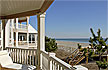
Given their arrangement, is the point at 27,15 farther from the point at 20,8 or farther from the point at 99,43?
the point at 99,43

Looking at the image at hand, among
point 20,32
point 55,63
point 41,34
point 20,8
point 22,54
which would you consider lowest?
point 22,54

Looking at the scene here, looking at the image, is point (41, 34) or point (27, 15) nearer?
point (41, 34)

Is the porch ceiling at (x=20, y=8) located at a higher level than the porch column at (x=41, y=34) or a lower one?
higher

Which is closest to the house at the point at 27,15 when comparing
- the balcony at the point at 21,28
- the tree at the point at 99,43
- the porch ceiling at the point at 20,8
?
the porch ceiling at the point at 20,8

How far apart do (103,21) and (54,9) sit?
2040 cm

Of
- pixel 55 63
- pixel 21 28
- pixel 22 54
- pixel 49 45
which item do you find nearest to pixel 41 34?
Result: pixel 22 54

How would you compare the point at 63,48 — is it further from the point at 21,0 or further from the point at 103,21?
the point at 103,21

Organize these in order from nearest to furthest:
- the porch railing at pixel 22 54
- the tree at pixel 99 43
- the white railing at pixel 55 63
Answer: the white railing at pixel 55 63 → the porch railing at pixel 22 54 → the tree at pixel 99 43

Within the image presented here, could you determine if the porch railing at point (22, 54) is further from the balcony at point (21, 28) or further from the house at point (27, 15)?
the balcony at point (21, 28)

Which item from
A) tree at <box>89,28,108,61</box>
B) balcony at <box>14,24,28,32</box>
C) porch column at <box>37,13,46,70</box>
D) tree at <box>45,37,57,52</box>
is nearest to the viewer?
porch column at <box>37,13,46,70</box>

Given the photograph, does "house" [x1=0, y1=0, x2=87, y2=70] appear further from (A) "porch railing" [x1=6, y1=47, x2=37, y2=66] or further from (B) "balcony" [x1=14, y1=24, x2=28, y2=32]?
(B) "balcony" [x1=14, y1=24, x2=28, y2=32]

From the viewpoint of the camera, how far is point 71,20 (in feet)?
147

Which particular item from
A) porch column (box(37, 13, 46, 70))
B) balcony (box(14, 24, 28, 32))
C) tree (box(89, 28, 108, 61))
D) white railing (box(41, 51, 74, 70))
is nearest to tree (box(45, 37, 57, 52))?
tree (box(89, 28, 108, 61))

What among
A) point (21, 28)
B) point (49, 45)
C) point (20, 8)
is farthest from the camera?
point (21, 28)
